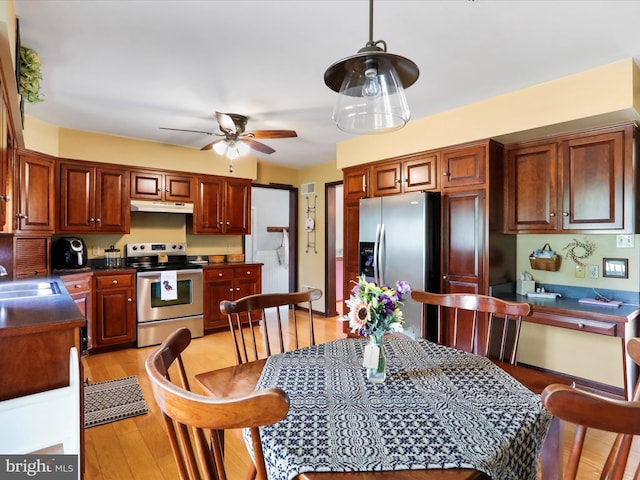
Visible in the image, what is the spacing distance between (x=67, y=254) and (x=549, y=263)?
4734mm

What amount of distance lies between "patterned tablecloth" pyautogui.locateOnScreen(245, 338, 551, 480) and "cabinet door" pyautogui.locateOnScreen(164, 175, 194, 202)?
3703 millimetres

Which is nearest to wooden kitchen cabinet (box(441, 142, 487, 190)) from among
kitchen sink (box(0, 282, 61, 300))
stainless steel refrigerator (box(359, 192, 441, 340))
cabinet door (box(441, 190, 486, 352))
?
cabinet door (box(441, 190, 486, 352))

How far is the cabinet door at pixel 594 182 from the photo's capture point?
8.63 feet

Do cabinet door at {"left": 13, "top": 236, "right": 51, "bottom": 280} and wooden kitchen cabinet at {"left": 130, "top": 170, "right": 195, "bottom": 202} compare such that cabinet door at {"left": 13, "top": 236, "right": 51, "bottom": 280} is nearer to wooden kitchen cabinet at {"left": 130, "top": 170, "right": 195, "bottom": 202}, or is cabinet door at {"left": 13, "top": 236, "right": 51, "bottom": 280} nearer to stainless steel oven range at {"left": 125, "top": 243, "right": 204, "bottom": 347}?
stainless steel oven range at {"left": 125, "top": 243, "right": 204, "bottom": 347}

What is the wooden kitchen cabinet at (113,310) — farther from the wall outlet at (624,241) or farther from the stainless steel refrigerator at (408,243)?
the wall outlet at (624,241)

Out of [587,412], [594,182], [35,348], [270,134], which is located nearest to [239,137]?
[270,134]

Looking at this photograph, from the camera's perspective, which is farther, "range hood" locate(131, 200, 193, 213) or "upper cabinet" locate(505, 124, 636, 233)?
"range hood" locate(131, 200, 193, 213)

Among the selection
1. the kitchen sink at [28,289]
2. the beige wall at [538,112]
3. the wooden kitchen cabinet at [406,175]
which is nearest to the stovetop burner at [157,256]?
the kitchen sink at [28,289]

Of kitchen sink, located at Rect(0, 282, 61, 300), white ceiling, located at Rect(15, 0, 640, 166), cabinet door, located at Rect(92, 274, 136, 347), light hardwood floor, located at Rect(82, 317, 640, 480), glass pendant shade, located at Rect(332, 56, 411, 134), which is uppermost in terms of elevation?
white ceiling, located at Rect(15, 0, 640, 166)

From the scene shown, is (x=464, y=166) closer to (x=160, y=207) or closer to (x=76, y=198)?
(x=160, y=207)

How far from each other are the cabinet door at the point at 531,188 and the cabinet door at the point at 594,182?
10 centimetres

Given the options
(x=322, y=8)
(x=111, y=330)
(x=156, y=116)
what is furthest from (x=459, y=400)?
(x=111, y=330)

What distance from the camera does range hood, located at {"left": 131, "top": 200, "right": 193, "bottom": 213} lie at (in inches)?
170

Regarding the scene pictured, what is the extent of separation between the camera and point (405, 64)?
3.85 ft
